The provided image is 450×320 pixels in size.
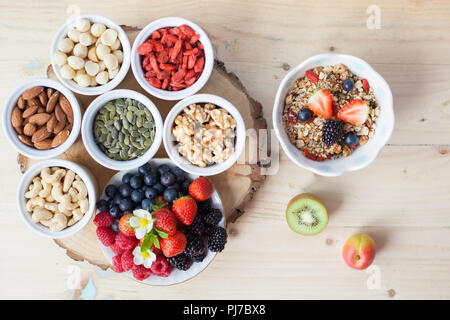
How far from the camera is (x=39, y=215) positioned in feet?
4.12

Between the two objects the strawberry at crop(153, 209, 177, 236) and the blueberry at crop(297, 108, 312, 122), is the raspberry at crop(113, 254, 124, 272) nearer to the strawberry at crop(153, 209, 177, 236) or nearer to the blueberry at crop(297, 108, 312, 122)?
the strawberry at crop(153, 209, 177, 236)

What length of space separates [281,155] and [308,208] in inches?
9.3

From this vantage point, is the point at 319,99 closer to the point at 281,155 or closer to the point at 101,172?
the point at 281,155

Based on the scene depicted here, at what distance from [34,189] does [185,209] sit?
52cm

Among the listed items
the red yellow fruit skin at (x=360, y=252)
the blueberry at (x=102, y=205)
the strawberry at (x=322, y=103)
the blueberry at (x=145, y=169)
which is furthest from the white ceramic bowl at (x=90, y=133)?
the red yellow fruit skin at (x=360, y=252)

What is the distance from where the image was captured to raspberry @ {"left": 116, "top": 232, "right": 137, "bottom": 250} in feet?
4.11

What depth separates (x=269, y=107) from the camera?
1.48m

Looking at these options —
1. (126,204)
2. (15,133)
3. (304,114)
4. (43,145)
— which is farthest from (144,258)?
(304,114)

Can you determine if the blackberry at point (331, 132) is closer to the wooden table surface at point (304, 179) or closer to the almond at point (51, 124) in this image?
the wooden table surface at point (304, 179)

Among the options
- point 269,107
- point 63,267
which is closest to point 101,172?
point 63,267

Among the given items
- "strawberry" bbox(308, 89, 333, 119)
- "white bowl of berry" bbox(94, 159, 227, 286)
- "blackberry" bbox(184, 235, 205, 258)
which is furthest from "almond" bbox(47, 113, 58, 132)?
"strawberry" bbox(308, 89, 333, 119)

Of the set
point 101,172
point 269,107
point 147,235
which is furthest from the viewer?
point 269,107

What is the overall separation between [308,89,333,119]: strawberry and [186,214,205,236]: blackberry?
56 centimetres

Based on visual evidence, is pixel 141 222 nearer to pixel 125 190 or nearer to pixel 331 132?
pixel 125 190
